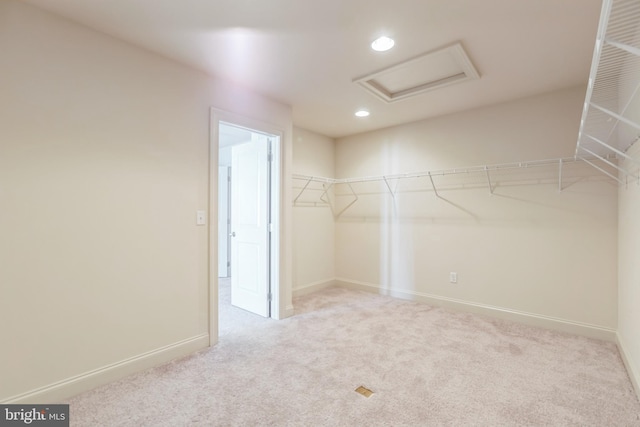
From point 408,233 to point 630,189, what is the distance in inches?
86.2

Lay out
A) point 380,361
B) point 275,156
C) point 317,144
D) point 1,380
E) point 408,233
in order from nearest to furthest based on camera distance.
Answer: point 1,380 → point 380,361 → point 275,156 → point 408,233 → point 317,144

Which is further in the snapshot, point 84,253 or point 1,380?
point 84,253

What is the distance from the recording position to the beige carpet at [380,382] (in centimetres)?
175

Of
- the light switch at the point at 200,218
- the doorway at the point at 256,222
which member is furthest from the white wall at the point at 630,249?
the light switch at the point at 200,218

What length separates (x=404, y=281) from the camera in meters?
4.11

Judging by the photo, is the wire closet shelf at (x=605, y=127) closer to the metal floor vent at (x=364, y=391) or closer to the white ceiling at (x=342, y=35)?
the white ceiling at (x=342, y=35)

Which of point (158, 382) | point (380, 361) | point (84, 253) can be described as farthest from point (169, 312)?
point (380, 361)

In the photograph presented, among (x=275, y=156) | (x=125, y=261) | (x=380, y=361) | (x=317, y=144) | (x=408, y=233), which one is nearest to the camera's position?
(x=125, y=261)

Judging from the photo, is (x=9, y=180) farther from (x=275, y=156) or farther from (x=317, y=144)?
(x=317, y=144)

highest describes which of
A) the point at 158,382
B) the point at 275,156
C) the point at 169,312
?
the point at 275,156

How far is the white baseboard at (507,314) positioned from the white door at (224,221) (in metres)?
2.69

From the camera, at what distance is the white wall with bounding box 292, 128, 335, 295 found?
4.27m

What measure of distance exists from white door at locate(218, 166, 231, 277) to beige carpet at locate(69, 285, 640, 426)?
2.78 metres

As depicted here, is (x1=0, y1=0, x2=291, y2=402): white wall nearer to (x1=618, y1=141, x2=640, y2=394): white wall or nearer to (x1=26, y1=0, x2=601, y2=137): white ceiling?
(x1=26, y1=0, x2=601, y2=137): white ceiling
